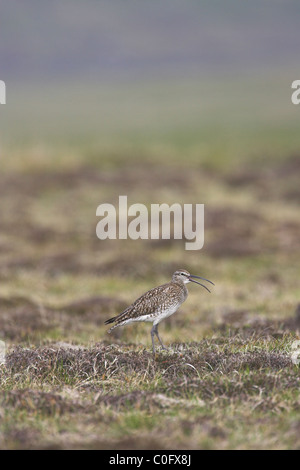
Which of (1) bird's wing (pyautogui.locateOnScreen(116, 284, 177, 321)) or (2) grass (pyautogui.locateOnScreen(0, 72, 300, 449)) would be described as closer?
(2) grass (pyautogui.locateOnScreen(0, 72, 300, 449))

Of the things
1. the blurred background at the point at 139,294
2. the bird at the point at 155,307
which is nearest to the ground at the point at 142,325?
the blurred background at the point at 139,294

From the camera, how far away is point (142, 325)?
1491cm

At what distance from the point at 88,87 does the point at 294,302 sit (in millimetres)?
136623

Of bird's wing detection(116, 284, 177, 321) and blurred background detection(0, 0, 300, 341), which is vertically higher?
blurred background detection(0, 0, 300, 341)

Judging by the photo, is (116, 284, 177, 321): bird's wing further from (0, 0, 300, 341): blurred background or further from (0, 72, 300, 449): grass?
(0, 0, 300, 341): blurred background

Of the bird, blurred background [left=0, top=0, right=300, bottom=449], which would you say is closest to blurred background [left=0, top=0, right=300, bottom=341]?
blurred background [left=0, top=0, right=300, bottom=449]

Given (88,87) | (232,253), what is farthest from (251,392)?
(88,87)

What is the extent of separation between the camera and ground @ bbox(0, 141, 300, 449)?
24.0 feet

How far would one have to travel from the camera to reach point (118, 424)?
24.0 ft

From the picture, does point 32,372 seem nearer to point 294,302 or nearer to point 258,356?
point 258,356

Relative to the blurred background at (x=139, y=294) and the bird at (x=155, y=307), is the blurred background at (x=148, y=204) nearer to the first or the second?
the blurred background at (x=139, y=294)

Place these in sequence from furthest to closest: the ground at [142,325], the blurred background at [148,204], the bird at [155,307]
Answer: the blurred background at [148,204] → the bird at [155,307] → the ground at [142,325]

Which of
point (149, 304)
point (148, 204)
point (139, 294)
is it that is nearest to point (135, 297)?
point (139, 294)

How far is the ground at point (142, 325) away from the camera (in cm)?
732
